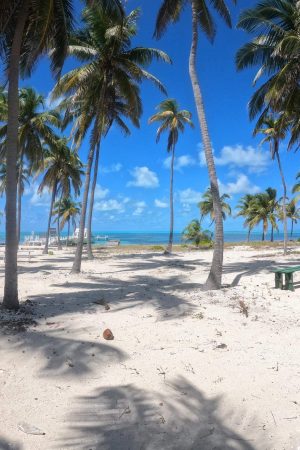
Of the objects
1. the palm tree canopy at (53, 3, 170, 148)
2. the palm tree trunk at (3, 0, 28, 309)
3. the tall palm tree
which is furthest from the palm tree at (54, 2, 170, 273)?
the palm tree trunk at (3, 0, 28, 309)

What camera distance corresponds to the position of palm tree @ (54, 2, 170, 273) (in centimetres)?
1395

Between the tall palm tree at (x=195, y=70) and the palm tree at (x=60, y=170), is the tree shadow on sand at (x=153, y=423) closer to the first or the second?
the tall palm tree at (x=195, y=70)

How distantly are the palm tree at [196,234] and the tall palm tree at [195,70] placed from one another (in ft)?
89.3

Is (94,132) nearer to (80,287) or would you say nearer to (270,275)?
(80,287)

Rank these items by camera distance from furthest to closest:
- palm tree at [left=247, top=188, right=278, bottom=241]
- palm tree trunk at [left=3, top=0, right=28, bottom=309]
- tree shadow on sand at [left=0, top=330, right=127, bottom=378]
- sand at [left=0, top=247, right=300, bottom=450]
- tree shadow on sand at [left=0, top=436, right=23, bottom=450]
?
palm tree at [left=247, top=188, right=278, bottom=241]
palm tree trunk at [left=3, top=0, right=28, bottom=309]
tree shadow on sand at [left=0, top=330, right=127, bottom=378]
sand at [left=0, top=247, right=300, bottom=450]
tree shadow on sand at [left=0, top=436, right=23, bottom=450]

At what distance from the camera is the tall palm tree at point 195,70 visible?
10117 mm

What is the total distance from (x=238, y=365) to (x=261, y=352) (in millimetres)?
645

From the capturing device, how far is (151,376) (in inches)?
179

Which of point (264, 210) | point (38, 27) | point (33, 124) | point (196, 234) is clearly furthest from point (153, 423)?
point (264, 210)

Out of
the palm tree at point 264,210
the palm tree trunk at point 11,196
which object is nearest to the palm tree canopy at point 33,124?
the palm tree trunk at point 11,196

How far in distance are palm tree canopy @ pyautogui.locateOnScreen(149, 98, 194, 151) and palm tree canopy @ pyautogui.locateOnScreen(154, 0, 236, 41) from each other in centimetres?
1522

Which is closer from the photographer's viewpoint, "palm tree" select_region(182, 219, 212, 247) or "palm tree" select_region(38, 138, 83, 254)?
"palm tree" select_region(38, 138, 83, 254)

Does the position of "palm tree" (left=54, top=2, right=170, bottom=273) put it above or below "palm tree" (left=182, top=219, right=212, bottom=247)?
above

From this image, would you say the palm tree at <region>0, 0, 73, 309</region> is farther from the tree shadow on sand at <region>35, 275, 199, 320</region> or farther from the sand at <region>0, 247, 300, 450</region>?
the tree shadow on sand at <region>35, 275, 199, 320</region>
